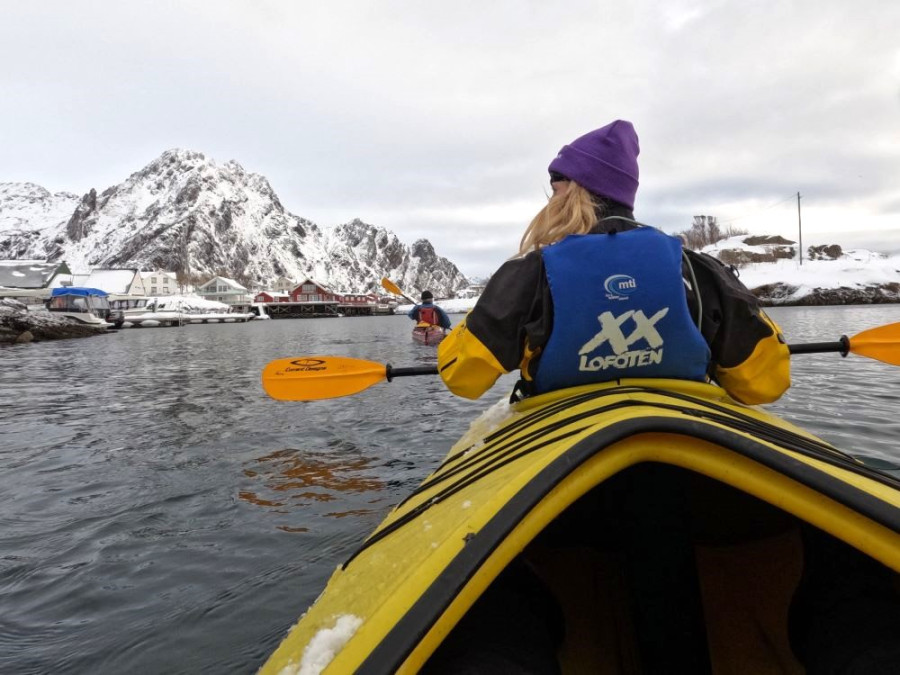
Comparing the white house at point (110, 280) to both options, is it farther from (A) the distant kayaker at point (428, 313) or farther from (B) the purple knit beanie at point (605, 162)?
(B) the purple knit beanie at point (605, 162)

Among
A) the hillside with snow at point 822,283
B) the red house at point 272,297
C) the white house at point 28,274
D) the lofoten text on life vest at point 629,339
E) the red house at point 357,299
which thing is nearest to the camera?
the lofoten text on life vest at point 629,339

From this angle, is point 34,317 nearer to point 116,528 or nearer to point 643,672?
point 116,528

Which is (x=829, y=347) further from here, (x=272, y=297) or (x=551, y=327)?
(x=272, y=297)

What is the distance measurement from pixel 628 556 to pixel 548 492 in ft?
3.05

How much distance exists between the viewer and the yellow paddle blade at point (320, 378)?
141 inches

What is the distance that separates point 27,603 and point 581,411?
10.1 feet

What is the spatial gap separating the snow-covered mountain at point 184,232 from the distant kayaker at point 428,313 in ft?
417

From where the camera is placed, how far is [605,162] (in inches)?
84.7

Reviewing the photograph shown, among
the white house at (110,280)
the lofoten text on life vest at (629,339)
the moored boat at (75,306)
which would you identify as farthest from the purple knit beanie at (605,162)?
the white house at (110,280)

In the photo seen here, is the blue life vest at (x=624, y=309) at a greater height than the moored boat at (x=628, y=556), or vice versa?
the blue life vest at (x=624, y=309)

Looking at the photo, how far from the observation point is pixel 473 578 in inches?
37.6

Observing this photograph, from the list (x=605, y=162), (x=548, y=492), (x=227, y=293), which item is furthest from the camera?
(x=227, y=293)

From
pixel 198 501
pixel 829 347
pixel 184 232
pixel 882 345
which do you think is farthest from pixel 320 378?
pixel 184 232

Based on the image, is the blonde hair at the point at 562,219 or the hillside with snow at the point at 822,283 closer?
the blonde hair at the point at 562,219
